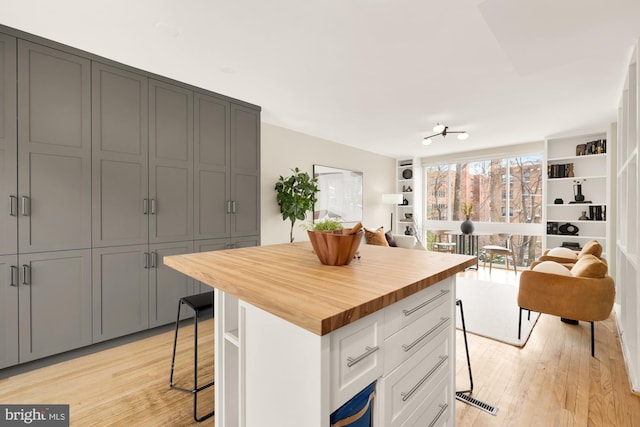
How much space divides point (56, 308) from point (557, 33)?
14.4ft

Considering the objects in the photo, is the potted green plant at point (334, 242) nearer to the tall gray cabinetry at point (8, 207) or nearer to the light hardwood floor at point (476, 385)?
the light hardwood floor at point (476, 385)

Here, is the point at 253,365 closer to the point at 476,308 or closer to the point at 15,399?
the point at 15,399

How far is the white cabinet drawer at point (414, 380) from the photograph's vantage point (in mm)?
1018

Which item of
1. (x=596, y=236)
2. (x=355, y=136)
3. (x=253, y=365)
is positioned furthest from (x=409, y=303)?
(x=596, y=236)

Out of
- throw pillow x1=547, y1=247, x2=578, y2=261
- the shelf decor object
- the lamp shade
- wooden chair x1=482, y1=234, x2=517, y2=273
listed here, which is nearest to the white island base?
throw pillow x1=547, y1=247, x2=578, y2=261

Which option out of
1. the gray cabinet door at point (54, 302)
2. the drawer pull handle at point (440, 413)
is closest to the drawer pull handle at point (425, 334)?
the drawer pull handle at point (440, 413)

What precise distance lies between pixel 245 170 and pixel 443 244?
14.8 feet

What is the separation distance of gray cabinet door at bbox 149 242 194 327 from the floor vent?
266 cm

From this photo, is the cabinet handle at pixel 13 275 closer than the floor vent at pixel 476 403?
No

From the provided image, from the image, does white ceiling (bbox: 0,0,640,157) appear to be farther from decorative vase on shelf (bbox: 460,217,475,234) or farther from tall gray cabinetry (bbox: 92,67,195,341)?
decorative vase on shelf (bbox: 460,217,475,234)

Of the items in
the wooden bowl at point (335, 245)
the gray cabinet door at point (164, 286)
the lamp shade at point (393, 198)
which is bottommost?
the gray cabinet door at point (164, 286)

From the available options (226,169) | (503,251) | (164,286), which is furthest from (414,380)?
(503,251)

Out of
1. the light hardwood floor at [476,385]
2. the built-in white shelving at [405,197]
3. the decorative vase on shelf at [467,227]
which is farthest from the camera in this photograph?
the built-in white shelving at [405,197]

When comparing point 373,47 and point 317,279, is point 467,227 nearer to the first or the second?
point 373,47
